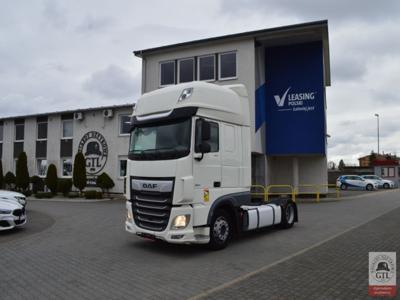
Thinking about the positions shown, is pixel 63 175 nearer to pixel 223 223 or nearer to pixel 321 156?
pixel 321 156

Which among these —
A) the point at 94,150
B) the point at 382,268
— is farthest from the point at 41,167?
the point at 382,268

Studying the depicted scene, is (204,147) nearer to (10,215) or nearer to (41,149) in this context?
(10,215)

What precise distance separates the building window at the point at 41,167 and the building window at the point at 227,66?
1428cm

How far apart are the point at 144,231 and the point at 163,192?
1091mm

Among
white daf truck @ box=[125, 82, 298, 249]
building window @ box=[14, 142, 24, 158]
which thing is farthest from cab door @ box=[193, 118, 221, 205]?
building window @ box=[14, 142, 24, 158]

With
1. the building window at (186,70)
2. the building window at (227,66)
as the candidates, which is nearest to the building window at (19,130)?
the building window at (186,70)

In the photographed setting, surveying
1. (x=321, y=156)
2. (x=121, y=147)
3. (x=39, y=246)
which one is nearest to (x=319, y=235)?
(x=39, y=246)

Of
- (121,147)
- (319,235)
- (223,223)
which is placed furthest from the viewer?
(121,147)

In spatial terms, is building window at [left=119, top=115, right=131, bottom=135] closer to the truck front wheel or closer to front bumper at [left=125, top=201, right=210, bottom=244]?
the truck front wheel

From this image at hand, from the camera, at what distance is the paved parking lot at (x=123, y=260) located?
5734 mm

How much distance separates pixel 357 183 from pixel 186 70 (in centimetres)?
2395

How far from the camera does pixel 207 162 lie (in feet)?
27.2

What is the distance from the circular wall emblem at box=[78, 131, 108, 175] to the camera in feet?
80.7

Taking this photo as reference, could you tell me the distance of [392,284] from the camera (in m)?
5.08
